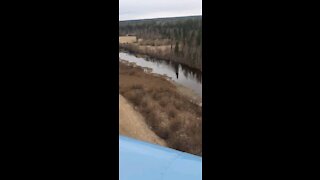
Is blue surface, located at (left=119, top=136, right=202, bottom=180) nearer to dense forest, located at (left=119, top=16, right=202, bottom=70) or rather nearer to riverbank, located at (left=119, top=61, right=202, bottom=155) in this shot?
riverbank, located at (left=119, top=61, right=202, bottom=155)

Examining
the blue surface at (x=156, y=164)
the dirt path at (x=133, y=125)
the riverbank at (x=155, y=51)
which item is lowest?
the blue surface at (x=156, y=164)

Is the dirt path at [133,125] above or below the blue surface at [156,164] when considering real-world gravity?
above

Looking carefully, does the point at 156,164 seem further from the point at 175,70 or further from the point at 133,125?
the point at 175,70

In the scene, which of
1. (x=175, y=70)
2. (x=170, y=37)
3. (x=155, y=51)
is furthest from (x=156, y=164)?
(x=170, y=37)

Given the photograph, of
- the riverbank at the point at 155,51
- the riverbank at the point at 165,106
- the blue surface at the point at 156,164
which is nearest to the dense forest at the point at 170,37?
the riverbank at the point at 155,51

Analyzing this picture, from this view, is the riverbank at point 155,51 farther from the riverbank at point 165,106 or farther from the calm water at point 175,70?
the riverbank at point 165,106
